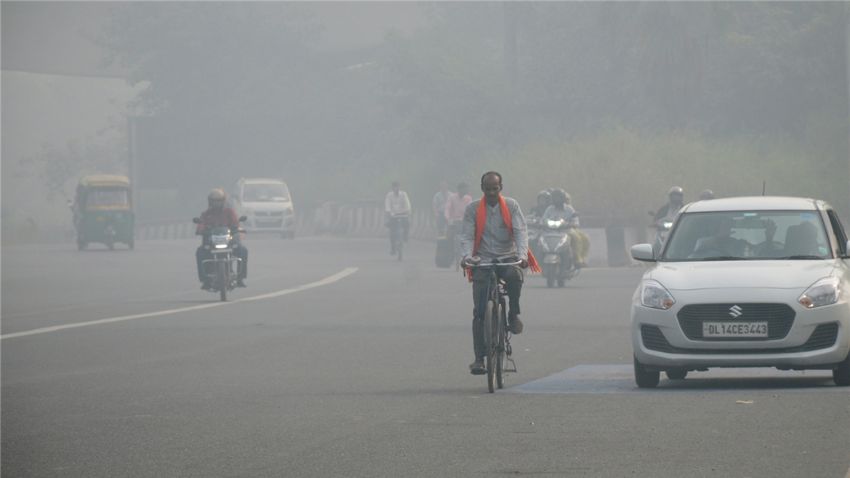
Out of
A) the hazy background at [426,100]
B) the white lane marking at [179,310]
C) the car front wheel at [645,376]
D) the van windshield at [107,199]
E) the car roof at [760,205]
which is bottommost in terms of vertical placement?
the white lane marking at [179,310]

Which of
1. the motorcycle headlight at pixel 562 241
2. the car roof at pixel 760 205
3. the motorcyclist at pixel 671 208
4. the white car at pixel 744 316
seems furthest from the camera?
the motorcycle headlight at pixel 562 241

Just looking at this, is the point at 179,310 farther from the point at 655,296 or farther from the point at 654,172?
the point at 654,172

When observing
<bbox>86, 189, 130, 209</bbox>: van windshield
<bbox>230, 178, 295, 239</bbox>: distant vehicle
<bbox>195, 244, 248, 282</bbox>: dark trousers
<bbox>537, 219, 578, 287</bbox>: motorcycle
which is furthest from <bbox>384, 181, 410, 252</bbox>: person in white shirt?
<bbox>230, 178, 295, 239</bbox>: distant vehicle

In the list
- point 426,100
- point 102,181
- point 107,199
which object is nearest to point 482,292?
point 107,199

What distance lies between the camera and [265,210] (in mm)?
59469

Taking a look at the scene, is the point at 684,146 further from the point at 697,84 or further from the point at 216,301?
the point at 216,301

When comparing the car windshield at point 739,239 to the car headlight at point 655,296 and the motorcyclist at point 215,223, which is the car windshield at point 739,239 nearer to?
the car headlight at point 655,296

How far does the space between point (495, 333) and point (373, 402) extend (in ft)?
4.34

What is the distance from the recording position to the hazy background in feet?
159

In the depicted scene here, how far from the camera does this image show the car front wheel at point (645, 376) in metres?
13.3

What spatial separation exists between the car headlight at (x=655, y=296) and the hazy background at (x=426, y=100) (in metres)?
27.3

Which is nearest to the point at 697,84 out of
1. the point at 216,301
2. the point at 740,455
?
the point at 216,301

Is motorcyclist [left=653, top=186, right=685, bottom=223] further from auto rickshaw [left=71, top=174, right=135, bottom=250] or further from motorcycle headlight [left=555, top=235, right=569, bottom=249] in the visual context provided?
auto rickshaw [left=71, top=174, right=135, bottom=250]

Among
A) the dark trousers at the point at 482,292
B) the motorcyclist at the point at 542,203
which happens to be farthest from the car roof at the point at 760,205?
the motorcyclist at the point at 542,203
